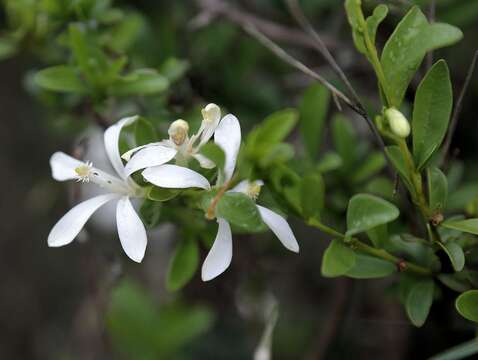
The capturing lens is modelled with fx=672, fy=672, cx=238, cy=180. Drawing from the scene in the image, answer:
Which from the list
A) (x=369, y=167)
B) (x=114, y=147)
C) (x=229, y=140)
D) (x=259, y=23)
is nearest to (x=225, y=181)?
(x=229, y=140)

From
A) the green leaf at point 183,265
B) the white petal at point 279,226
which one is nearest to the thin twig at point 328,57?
the white petal at point 279,226

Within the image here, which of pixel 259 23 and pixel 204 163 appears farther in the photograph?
pixel 259 23

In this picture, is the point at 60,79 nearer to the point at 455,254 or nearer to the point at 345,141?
the point at 345,141

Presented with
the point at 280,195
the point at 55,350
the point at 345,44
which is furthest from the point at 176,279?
the point at 55,350

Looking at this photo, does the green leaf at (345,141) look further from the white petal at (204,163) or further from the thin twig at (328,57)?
the white petal at (204,163)

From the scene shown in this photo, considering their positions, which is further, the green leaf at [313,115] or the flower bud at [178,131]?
the green leaf at [313,115]

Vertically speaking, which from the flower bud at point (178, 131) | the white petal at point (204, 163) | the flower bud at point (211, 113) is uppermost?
the flower bud at point (211, 113)
